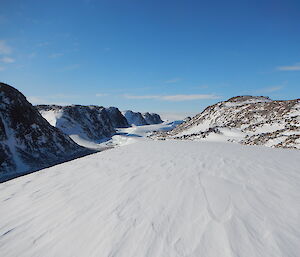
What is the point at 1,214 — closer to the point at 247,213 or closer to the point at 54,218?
the point at 54,218

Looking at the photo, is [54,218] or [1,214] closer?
[54,218]

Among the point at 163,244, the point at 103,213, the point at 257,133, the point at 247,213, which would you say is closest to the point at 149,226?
the point at 163,244

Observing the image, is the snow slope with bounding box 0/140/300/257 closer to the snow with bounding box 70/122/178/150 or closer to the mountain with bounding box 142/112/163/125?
the snow with bounding box 70/122/178/150

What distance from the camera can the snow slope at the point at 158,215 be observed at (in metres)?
2.07

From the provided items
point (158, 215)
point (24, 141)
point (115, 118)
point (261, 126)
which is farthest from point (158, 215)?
point (115, 118)

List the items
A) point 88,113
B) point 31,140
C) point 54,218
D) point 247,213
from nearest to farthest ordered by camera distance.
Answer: point 247,213
point 54,218
point 31,140
point 88,113

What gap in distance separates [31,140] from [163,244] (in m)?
23.4

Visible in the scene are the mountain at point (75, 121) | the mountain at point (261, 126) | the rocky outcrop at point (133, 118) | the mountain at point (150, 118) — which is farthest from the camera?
the mountain at point (150, 118)

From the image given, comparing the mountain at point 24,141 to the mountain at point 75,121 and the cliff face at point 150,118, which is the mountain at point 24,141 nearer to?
the mountain at point 75,121

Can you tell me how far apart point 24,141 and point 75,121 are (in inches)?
832

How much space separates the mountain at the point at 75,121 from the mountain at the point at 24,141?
1166 centimetres

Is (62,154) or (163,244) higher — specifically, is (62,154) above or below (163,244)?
below

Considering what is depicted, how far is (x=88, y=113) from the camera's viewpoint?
49812mm

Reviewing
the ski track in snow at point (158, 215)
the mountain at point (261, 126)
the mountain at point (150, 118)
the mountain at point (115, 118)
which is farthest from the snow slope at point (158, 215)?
the mountain at point (150, 118)
